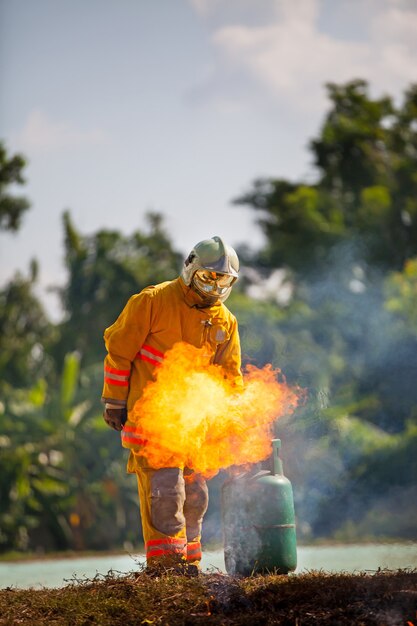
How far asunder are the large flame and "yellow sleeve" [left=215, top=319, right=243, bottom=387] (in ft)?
0.40

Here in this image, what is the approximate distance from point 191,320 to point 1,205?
19613mm

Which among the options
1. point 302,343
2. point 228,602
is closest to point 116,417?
point 228,602

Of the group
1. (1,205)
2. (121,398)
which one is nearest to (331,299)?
(1,205)

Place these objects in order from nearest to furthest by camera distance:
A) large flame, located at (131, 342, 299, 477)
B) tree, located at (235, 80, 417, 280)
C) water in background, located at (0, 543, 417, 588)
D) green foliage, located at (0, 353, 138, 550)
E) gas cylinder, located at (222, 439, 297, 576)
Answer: gas cylinder, located at (222, 439, 297, 576) < large flame, located at (131, 342, 299, 477) < water in background, located at (0, 543, 417, 588) < green foliage, located at (0, 353, 138, 550) < tree, located at (235, 80, 417, 280)

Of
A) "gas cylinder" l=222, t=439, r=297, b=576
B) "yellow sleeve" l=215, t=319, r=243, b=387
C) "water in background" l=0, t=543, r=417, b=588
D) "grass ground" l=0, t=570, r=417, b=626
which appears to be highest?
"yellow sleeve" l=215, t=319, r=243, b=387

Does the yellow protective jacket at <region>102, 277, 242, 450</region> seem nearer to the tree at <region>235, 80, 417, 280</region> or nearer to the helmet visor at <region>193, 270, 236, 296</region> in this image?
the helmet visor at <region>193, 270, 236, 296</region>

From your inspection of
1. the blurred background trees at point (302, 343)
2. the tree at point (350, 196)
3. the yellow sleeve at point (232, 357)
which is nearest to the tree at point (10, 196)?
the blurred background trees at point (302, 343)

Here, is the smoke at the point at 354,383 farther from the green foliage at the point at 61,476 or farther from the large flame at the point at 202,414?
the large flame at the point at 202,414

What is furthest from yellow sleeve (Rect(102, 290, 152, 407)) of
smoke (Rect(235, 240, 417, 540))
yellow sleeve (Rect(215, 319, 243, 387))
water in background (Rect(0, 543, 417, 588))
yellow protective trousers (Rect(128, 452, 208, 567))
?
smoke (Rect(235, 240, 417, 540))

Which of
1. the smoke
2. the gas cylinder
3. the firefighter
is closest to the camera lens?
the gas cylinder

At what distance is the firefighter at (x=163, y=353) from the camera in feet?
22.0

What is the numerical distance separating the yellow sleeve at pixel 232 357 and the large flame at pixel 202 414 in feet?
0.40

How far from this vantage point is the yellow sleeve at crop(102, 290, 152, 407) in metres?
6.88

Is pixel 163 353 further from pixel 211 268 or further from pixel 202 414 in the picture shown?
pixel 211 268
